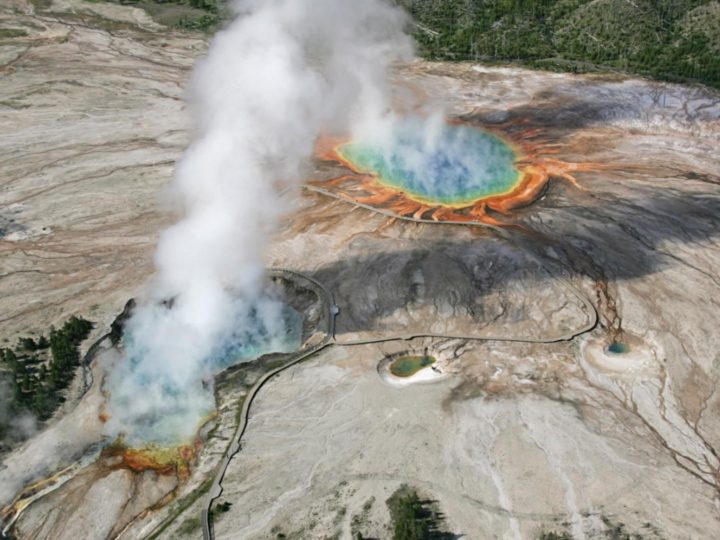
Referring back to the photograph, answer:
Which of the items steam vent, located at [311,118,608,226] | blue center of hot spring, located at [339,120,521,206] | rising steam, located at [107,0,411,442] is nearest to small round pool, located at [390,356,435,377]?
rising steam, located at [107,0,411,442]

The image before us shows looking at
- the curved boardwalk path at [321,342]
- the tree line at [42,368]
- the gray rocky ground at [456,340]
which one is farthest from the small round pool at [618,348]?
the tree line at [42,368]

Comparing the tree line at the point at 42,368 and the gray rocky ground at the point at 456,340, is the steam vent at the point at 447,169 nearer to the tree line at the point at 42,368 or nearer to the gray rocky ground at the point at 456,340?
the gray rocky ground at the point at 456,340

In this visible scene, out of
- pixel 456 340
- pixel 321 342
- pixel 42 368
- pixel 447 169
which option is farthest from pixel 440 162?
pixel 42 368

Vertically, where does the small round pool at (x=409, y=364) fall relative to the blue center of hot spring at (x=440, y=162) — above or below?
below

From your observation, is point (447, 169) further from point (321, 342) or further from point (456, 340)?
point (321, 342)

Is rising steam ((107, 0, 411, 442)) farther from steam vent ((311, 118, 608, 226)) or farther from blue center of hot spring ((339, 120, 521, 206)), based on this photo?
blue center of hot spring ((339, 120, 521, 206))

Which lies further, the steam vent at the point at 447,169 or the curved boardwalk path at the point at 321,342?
the steam vent at the point at 447,169

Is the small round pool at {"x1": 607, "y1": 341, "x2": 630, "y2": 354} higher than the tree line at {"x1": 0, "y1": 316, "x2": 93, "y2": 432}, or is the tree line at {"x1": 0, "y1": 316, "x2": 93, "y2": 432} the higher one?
the small round pool at {"x1": 607, "y1": 341, "x2": 630, "y2": 354}
